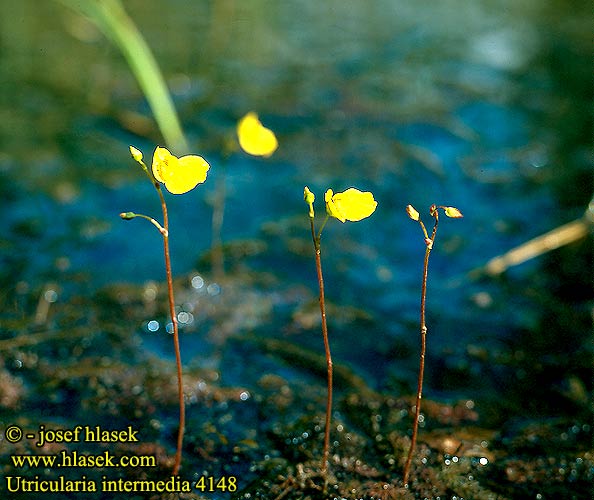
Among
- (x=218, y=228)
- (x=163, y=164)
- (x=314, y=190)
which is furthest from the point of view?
(x=314, y=190)

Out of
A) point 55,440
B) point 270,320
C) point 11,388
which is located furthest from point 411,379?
point 11,388

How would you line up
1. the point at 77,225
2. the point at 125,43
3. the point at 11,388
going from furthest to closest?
1. the point at 77,225
2. the point at 125,43
3. the point at 11,388

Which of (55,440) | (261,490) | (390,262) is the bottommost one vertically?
(261,490)

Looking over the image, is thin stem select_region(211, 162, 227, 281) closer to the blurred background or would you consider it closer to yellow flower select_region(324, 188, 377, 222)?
the blurred background

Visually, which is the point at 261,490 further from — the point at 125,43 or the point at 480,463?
the point at 125,43

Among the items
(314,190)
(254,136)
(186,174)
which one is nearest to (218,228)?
(314,190)

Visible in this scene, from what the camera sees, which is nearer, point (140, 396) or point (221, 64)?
point (140, 396)

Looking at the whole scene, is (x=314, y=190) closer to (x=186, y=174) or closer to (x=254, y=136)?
(x=254, y=136)

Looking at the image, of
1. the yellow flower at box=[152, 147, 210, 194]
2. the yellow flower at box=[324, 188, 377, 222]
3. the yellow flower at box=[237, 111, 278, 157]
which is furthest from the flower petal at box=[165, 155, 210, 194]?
the yellow flower at box=[237, 111, 278, 157]
